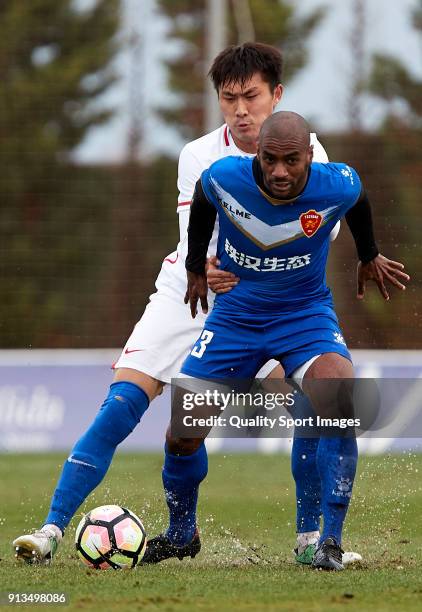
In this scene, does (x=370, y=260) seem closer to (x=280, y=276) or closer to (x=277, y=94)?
(x=280, y=276)

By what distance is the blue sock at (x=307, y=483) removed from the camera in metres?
6.02

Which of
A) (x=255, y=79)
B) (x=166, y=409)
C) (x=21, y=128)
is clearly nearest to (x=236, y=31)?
(x=21, y=128)

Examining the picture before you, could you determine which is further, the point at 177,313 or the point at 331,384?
the point at 177,313

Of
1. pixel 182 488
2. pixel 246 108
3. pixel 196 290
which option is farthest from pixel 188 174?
pixel 182 488

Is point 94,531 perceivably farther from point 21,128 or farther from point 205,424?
point 21,128

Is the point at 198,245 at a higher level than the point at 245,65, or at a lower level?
lower

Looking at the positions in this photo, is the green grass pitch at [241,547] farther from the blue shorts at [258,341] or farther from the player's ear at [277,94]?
the player's ear at [277,94]

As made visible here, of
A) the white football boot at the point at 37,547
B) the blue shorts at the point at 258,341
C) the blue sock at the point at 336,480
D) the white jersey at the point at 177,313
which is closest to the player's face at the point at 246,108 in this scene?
the white jersey at the point at 177,313

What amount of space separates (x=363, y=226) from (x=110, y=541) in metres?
1.80

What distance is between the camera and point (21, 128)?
15.6 metres

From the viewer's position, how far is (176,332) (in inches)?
246

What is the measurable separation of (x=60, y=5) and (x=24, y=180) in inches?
114

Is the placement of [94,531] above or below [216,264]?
below

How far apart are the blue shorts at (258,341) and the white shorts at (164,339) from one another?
12.2 inches
